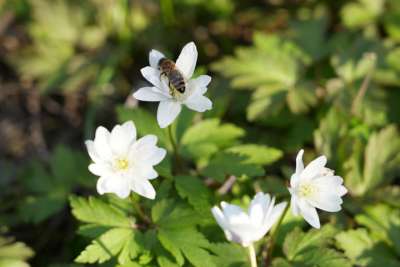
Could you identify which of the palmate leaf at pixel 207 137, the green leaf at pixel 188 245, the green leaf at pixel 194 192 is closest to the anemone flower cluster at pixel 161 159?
the green leaf at pixel 188 245

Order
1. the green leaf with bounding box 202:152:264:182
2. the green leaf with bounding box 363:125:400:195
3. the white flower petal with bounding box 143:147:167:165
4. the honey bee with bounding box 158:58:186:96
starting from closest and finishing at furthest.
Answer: the white flower petal with bounding box 143:147:167:165 → the honey bee with bounding box 158:58:186:96 → the green leaf with bounding box 202:152:264:182 → the green leaf with bounding box 363:125:400:195

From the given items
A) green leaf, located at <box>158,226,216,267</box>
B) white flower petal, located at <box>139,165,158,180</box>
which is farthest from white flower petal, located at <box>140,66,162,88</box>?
green leaf, located at <box>158,226,216,267</box>

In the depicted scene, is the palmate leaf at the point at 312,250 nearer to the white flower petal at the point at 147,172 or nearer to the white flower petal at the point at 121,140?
the white flower petal at the point at 147,172

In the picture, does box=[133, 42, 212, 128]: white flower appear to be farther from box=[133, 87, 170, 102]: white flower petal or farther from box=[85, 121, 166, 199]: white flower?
box=[85, 121, 166, 199]: white flower

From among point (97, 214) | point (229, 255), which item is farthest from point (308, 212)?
point (97, 214)

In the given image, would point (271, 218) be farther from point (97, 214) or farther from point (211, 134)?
point (211, 134)

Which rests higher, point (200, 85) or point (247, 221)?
point (200, 85)
